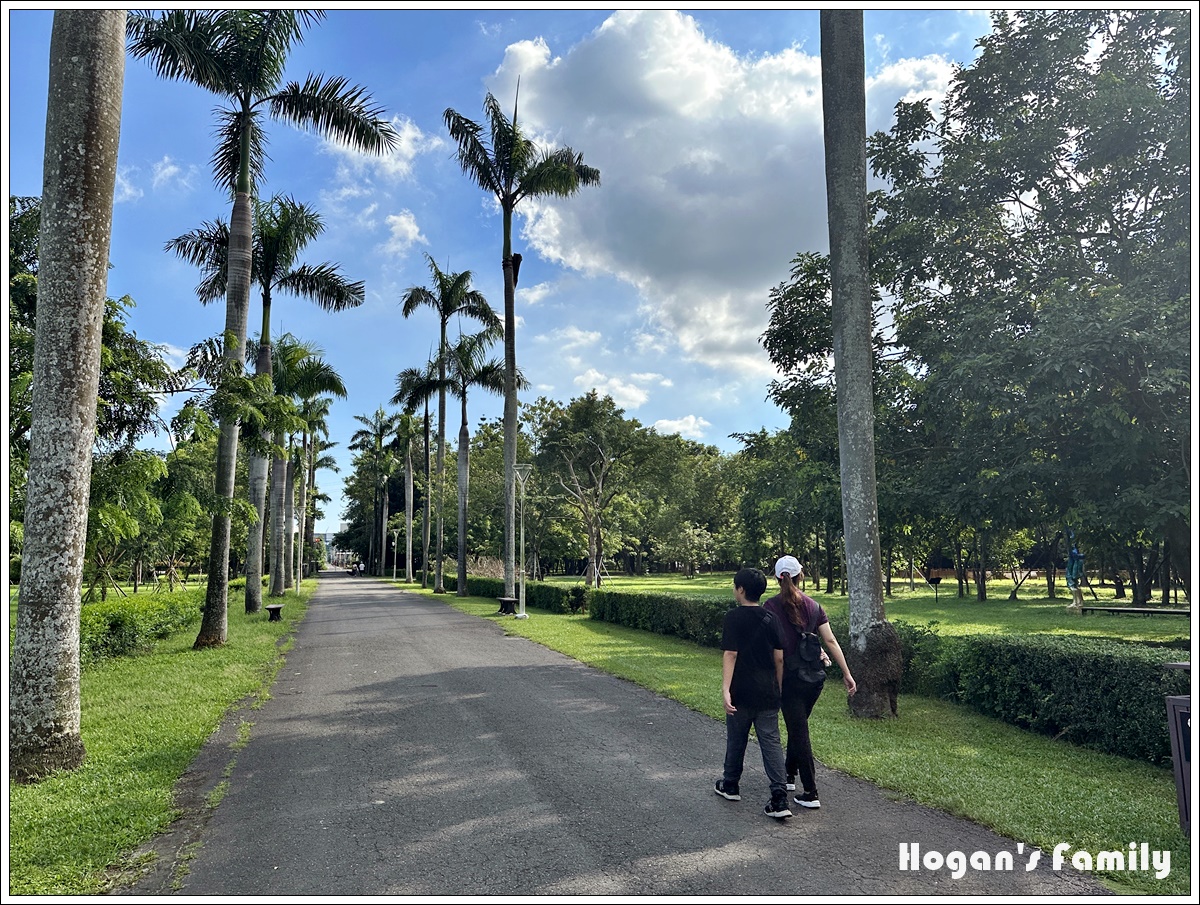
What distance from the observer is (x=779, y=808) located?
530 cm

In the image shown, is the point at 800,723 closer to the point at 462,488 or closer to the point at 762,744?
→ the point at 762,744

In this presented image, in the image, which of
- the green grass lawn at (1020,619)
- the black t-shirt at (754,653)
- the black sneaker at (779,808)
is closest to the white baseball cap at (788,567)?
the black t-shirt at (754,653)

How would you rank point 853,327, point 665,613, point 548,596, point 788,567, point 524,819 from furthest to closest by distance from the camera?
point 548,596 → point 665,613 → point 853,327 → point 788,567 → point 524,819

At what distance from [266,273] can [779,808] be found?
21115 millimetres

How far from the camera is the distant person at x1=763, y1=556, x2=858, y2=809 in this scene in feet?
18.4

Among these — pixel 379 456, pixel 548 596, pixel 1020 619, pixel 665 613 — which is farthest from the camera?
pixel 379 456

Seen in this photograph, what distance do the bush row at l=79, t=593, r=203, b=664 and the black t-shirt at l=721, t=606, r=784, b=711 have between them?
1192cm

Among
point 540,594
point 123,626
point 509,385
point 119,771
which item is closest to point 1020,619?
point 540,594

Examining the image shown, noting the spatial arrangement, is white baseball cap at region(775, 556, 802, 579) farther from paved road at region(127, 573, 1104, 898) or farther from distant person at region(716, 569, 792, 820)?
paved road at region(127, 573, 1104, 898)

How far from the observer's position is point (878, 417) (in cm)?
1369

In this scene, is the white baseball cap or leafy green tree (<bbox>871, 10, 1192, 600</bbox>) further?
leafy green tree (<bbox>871, 10, 1192, 600</bbox>)

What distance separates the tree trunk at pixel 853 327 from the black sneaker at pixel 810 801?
3.64 metres

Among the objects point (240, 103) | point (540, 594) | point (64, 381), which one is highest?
point (240, 103)

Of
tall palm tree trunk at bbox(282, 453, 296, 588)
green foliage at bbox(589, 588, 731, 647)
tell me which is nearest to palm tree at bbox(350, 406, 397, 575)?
tall palm tree trunk at bbox(282, 453, 296, 588)
